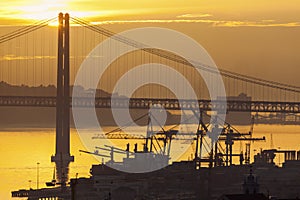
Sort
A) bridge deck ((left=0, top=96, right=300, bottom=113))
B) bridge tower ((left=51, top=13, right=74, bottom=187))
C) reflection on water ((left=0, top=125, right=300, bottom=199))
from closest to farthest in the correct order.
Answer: reflection on water ((left=0, top=125, right=300, bottom=199)) < bridge tower ((left=51, top=13, right=74, bottom=187)) < bridge deck ((left=0, top=96, right=300, bottom=113))

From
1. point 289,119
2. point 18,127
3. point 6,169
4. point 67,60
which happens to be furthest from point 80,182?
point 289,119

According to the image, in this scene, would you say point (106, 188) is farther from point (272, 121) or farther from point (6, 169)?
point (272, 121)

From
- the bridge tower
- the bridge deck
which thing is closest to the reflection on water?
the bridge tower

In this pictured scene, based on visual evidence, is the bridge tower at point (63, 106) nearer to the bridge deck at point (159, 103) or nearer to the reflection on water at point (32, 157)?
the reflection on water at point (32, 157)

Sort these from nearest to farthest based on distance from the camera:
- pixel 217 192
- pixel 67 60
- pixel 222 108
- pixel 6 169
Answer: pixel 217 192, pixel 6 169, pixel 67 60, pixel 222 108

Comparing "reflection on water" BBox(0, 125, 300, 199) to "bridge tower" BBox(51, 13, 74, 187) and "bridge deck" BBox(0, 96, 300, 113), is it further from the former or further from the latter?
"bridge deck" BBox(0, 96, 300, 113)

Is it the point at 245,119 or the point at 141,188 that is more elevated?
the point at 245,119

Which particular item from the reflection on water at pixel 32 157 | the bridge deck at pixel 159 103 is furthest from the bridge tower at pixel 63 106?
the bridge deck at pixel 159 103

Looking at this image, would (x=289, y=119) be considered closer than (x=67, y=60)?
No
